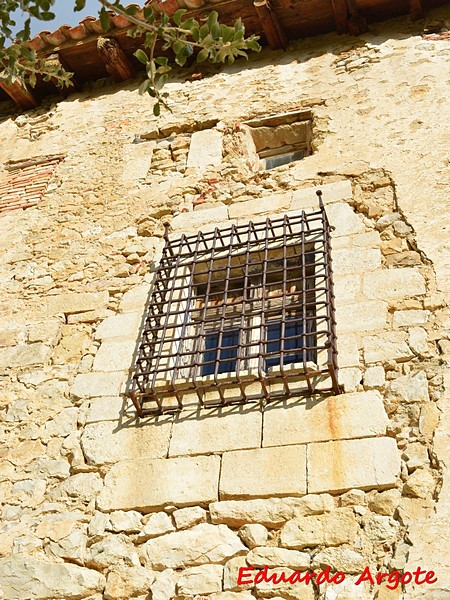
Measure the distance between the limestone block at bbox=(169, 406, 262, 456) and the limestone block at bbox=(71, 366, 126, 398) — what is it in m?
0.48

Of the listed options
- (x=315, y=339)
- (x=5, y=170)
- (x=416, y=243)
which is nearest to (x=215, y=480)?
(x=315, y=339)

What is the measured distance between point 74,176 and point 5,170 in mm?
866

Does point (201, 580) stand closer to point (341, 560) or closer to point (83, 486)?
point (341, 560)

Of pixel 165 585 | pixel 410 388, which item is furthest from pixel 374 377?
pixel 165 585

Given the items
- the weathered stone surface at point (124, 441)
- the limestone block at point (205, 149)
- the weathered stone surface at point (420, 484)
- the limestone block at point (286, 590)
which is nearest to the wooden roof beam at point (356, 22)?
the limestone block at point (205, 149)

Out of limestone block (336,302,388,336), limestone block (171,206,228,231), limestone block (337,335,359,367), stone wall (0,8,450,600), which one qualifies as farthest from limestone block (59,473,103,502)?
limestone block (171,206,228,231)

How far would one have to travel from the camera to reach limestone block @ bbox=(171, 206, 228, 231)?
4.43 m

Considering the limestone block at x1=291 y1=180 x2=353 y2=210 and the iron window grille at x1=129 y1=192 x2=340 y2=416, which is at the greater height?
the limestone block at x1=291 y1=180 x2=353 y2=210

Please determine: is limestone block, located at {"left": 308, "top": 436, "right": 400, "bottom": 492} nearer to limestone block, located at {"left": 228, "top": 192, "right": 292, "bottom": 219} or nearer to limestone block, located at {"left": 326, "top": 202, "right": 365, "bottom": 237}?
limestone block, located at {"left": 326, "top": 202, "right": 365, "bottom": 237}

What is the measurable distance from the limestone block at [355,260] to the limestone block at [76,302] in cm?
144

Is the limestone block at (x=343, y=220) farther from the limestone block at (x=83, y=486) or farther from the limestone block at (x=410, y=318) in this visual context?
the limestone block at (x=83, y=486)

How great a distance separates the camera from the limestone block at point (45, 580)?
108 inches

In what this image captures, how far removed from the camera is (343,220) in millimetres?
4035

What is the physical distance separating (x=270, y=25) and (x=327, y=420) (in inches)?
163
